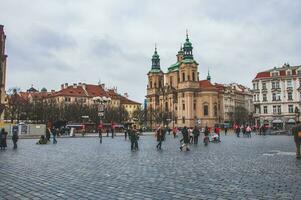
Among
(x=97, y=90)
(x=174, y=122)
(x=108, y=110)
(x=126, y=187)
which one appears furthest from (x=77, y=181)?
(x=97, y=90)

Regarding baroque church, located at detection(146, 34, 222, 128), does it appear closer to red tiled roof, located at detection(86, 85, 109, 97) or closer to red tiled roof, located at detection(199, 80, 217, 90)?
red tiled roof, located at detection(199, 80, 217, 90)

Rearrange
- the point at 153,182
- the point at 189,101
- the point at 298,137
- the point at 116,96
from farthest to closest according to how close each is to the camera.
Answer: the point at 116,96
the point at 189,101
the point at 298,137
the point at 153,182

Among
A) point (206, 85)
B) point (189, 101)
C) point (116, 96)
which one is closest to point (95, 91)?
point (116, 96)

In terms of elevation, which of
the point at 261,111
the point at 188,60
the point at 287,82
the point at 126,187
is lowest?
the point at 126,187

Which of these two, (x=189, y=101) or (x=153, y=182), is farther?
(x=189, y=101)

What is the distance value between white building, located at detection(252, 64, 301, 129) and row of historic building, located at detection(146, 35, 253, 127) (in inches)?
994

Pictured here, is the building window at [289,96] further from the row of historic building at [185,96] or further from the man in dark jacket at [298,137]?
the man in dark jacket at [298,137]

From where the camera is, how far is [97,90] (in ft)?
478

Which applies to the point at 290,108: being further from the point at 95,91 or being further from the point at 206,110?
the point at 95,91

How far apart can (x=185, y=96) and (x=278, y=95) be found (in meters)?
39.9

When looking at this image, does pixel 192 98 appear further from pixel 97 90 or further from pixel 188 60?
pixel 97 90

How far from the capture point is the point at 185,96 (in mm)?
129875

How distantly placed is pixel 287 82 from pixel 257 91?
897 cm

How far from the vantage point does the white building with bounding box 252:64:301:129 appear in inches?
3745
